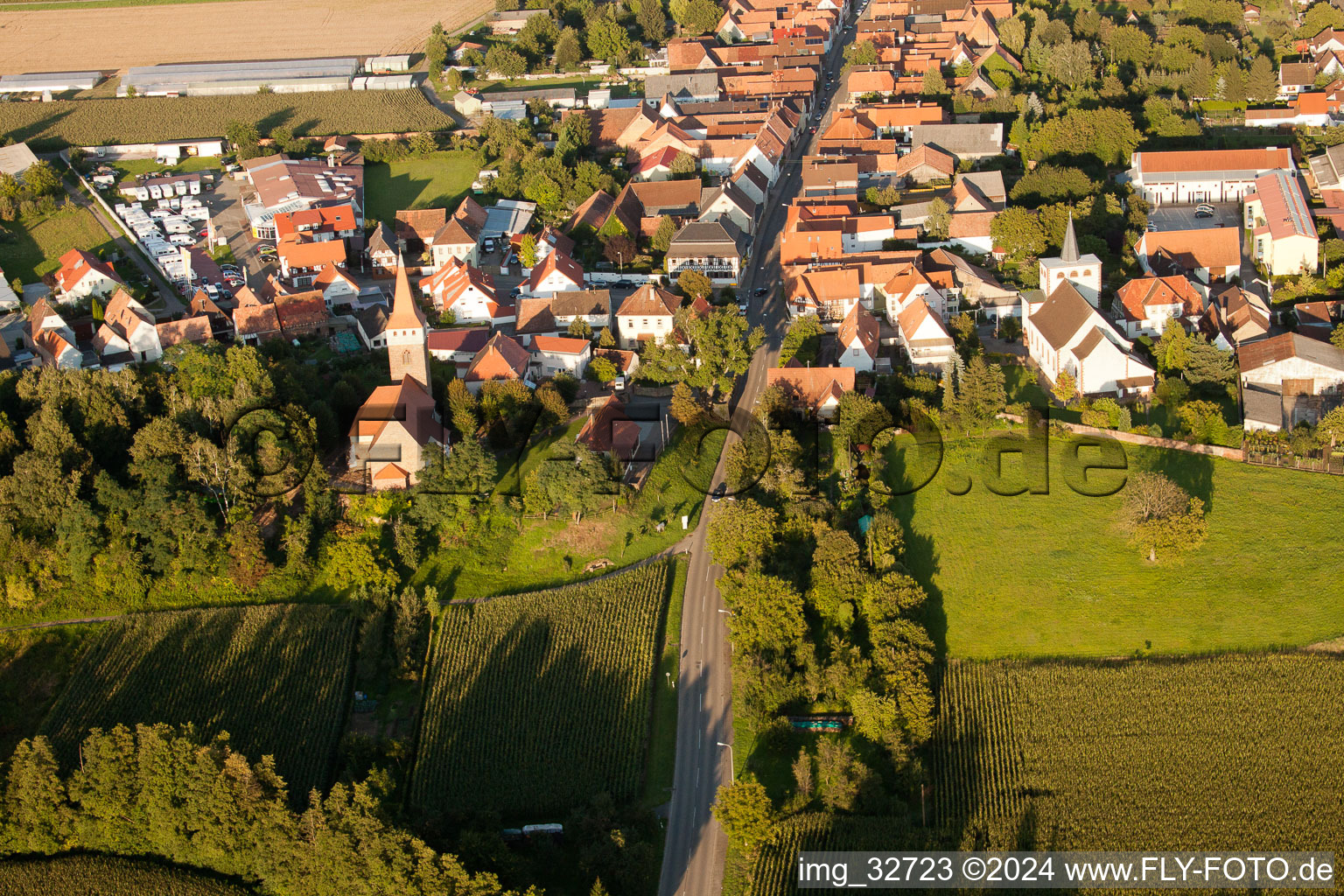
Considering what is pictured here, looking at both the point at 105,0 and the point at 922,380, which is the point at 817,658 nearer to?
the point at 922,380

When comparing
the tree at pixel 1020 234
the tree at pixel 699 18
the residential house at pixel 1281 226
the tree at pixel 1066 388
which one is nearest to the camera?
the tree at pixel 1066 388

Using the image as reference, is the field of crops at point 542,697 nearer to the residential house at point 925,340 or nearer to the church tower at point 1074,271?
the residential house at point 925,340

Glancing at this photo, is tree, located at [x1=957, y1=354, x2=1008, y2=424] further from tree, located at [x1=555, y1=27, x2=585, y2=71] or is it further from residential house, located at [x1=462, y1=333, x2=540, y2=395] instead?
tree, located at [x1=555, y1=27, x2=585, y2=71]

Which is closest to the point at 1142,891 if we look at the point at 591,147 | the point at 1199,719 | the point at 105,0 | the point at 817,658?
the point at 1199,719

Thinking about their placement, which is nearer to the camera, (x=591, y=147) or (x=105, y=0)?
(x=591, y=147)

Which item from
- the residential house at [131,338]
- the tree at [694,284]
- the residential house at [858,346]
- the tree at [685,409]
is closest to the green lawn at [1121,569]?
the residential house at [858,346]

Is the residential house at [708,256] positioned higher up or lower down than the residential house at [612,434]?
higher up
